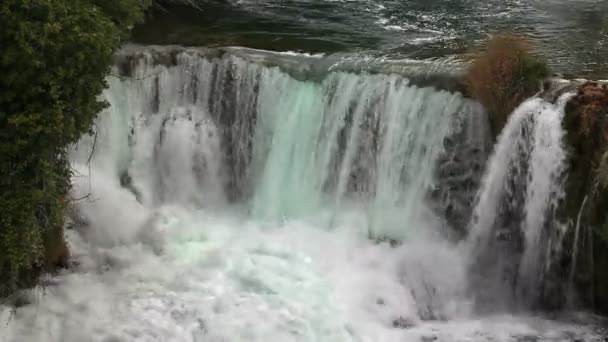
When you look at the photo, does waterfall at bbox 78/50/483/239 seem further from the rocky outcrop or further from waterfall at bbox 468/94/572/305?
the rocky outcrop

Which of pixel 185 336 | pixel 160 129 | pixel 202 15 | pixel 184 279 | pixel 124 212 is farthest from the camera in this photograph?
pixel 202 15

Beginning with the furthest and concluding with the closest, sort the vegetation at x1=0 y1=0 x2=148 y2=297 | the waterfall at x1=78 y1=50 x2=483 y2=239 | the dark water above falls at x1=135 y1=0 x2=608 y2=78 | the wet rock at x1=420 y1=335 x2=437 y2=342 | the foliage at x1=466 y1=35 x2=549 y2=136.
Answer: the dark water above falls at x1=135 y1=0 x2=608 y2=78 < the waterfall at x1=78 y1=50 x2=483 y2=239 < the foliage at x1=466 y1=35 x2=549 y2=136 < the wet rock at x1=420 y1=335 x2=437 y2=342 < the vegetation at x1=0 y1=0 x2=148 y2=297

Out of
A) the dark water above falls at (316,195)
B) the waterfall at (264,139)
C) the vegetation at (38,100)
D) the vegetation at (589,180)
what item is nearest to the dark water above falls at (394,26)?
the dark water above falls at (316,195)

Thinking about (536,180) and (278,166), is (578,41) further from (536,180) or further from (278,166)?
(278,166)

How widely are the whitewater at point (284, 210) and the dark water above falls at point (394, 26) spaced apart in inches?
47.7

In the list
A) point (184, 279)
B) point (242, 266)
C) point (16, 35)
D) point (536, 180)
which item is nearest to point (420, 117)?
point (536, 180)

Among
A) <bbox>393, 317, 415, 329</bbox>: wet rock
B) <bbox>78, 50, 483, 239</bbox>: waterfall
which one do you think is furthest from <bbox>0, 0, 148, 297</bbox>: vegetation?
<bbox>393, 317, 415, 329</bbox>: wet rock

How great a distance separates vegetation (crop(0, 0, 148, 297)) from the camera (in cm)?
668

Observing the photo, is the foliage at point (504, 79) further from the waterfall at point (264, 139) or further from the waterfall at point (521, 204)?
the waterfall at point (264, 139)

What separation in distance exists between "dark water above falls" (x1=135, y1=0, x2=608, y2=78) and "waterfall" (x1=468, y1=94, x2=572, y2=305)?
1826mm

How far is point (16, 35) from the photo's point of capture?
21.6ft

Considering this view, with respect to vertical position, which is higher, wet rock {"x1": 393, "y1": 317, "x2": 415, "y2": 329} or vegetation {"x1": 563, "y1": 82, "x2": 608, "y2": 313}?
vegetation {"x1": 563, "y1": 82, "x2": 608, "y2": 313}

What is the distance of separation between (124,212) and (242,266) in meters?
2.10

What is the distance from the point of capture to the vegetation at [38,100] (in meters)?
6.68
